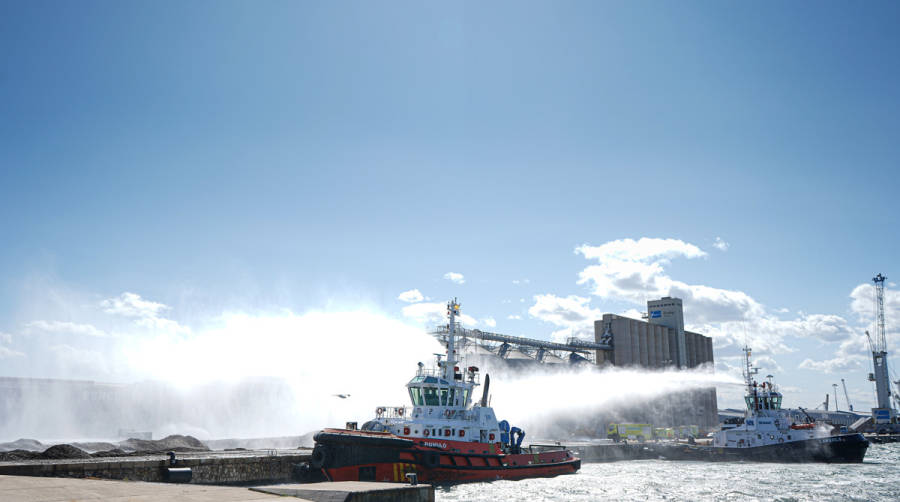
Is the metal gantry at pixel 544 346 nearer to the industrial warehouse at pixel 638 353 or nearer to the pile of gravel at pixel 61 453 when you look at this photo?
the industrial warehouse at pixel 638 353

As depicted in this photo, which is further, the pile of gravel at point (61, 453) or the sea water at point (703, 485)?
the sea water at point (703, 485)

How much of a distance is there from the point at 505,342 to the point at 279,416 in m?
36.3

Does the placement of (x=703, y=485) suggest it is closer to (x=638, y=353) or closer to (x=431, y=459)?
Answer: (x=431, y=459)

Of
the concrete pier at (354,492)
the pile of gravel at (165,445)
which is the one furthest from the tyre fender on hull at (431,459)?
the concrete pier at (354,492)

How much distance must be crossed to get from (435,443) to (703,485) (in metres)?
18.7

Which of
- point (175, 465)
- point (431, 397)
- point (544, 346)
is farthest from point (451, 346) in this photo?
point (544, 346)

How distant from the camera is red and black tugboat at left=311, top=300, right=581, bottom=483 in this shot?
103ft

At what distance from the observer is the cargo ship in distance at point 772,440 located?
55250mm

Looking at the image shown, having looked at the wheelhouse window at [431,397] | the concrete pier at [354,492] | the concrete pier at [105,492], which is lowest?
the concrete pier at [354,492]

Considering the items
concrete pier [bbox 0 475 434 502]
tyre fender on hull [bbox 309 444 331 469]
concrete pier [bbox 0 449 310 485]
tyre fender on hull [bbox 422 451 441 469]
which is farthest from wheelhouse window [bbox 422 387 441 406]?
concrete pier [bbox 0 475 434 502]

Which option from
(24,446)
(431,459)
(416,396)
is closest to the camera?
(431,459)

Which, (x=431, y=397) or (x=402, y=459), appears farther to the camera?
(x=431, y=397)

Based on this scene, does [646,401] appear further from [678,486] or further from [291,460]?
[291,460]

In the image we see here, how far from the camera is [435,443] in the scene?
34.3 meters
